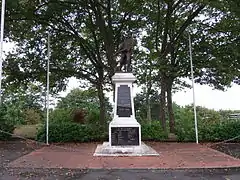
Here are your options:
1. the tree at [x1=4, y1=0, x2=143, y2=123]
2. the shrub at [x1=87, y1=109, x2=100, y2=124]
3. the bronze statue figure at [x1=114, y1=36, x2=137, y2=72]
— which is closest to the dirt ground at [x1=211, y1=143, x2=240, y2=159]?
the bronze statue figure at [x1=114, y1=36, x2=137, y2=72]

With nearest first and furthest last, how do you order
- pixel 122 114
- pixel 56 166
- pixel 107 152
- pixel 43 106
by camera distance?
pixel 56 166 → pixel 107 152 → pixel 122 114 → pixel 43 106

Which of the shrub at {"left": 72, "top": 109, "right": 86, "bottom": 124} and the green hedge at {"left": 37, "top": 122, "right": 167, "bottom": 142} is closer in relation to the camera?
the green hedge at {"left": 37, "top": 122, "right": 167, "bottom": 142}

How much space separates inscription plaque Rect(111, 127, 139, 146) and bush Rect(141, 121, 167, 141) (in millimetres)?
4330

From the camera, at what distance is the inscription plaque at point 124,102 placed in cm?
1334

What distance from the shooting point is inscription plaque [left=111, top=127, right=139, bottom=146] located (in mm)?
12891

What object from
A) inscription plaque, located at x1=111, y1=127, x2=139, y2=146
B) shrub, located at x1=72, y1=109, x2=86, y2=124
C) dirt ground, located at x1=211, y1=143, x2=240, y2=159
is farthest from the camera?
shrub, located at x1=72, y1=109, x2=86, y2=124

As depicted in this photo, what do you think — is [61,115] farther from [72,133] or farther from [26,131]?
[72,133]

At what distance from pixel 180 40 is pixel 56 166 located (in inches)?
499

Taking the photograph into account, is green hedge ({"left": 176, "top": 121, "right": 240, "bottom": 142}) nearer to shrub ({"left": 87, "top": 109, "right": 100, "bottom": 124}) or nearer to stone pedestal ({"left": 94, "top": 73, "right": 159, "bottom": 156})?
stone pedestal ({"left": 94, "top": 73, "right": 159, "bottom": 156})

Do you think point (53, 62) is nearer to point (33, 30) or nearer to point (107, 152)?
point (33, 30)

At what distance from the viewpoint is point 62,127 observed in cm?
1700

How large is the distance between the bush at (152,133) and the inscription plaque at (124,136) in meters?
4.33

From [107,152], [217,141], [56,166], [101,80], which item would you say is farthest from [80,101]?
[56,166]

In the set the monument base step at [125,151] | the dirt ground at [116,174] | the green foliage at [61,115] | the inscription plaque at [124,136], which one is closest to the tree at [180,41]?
the inscription plaque at [124,136]
